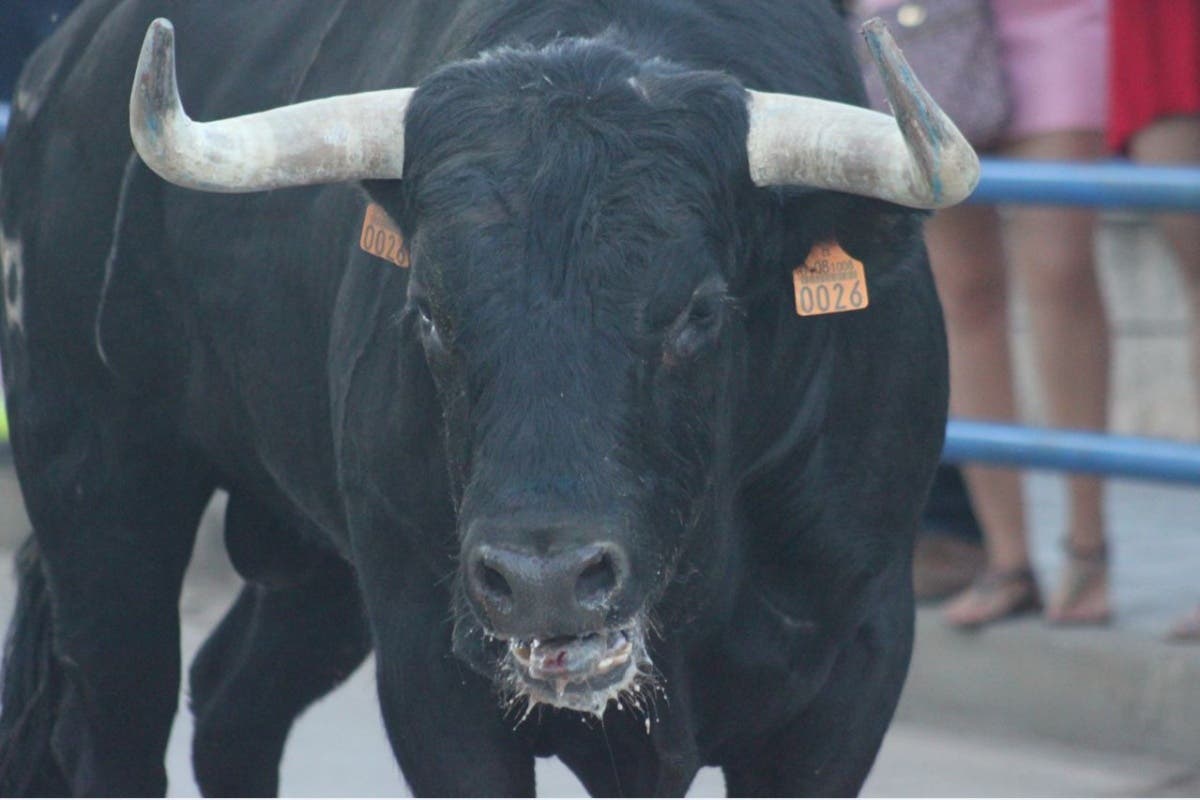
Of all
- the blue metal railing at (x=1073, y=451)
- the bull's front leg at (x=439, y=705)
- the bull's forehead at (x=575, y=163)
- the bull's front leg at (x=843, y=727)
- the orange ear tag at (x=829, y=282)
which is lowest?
the blue metal railing at (x=1073, y=451)

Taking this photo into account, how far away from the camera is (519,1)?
10.8 feet

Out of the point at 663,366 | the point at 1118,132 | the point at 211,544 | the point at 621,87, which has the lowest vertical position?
the point at 211,544

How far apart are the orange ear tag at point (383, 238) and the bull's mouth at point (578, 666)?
600 millimetres

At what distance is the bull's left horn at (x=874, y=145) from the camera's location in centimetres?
273

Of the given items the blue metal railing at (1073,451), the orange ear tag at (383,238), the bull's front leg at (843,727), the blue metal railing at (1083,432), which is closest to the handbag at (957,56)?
the blue metal railing at (1083,432)

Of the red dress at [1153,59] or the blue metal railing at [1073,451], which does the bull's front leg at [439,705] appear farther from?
the red dress at [1153,59]

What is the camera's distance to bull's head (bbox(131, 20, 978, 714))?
8.84 feet

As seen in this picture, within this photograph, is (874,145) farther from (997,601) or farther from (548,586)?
(997,601)

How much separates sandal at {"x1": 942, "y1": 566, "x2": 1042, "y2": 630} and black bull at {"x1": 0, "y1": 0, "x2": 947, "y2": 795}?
58.2 inches

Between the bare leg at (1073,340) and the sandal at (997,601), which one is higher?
the bare leg at (1073,340)

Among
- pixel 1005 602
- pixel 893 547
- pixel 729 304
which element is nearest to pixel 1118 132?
pixel 1005 602

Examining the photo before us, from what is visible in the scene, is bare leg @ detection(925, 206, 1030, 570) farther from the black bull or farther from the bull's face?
the bull's face

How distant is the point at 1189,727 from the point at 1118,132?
1.26m

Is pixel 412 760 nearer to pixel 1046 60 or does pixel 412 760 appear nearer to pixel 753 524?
pixel 753 524
